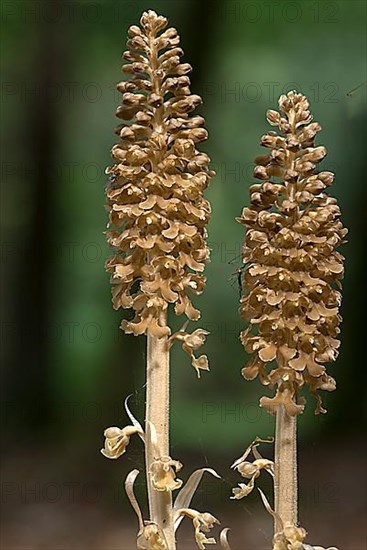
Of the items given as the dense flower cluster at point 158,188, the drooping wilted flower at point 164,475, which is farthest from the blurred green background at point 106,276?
the drooping wilted flower at point 164,475

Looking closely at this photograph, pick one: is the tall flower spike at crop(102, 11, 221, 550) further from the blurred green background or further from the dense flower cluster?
the blurred green background

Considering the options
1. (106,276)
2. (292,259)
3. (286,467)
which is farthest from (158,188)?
(106,276)

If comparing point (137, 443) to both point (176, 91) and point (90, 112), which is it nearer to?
point (90, 112)

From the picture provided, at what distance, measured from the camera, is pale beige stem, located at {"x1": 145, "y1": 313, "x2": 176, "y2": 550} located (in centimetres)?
200

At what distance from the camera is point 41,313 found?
4.61 m

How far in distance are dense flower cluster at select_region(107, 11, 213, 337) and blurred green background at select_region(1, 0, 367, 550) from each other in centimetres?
208

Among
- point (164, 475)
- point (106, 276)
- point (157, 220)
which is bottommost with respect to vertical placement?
point (164, 475)

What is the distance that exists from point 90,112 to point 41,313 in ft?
3.03

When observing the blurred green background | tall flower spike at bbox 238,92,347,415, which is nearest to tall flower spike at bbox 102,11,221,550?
tall flower spike at bbox 238,92,347,415

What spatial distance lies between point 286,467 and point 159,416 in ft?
Result: 0.87

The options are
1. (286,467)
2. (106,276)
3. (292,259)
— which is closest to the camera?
(292,259)

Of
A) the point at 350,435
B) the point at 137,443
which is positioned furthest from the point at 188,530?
the point at 350,435

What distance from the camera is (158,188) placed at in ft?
6.36

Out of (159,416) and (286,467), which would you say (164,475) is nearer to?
(159,416)
